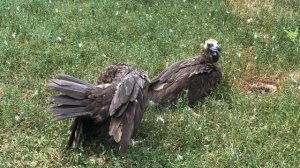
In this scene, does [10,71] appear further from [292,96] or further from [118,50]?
[292,96]

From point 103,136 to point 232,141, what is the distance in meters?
1.56

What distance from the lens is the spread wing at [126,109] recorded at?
5.90m

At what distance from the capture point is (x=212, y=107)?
7191mm

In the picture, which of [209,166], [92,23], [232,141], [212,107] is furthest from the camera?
[92,23]

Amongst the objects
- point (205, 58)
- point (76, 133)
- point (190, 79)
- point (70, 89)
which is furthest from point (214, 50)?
point (76, 133)

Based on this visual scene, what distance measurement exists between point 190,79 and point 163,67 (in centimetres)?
92

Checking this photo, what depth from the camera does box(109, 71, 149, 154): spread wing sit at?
5.90 metres

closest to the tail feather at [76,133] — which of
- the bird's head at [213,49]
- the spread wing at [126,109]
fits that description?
the spread wing at [126,109]

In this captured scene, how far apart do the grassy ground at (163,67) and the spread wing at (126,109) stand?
0.88 feet

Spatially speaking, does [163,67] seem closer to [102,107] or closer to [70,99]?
[102,107]

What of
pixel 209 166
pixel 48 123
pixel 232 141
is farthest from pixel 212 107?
pixel 48 123

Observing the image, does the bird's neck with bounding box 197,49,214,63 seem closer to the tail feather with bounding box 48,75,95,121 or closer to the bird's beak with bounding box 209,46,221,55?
the bird's beak with bounding box 209,46,221,55

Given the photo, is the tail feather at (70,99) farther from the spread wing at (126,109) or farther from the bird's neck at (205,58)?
the bird's neck at (205,58)

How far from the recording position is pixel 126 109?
615cm
